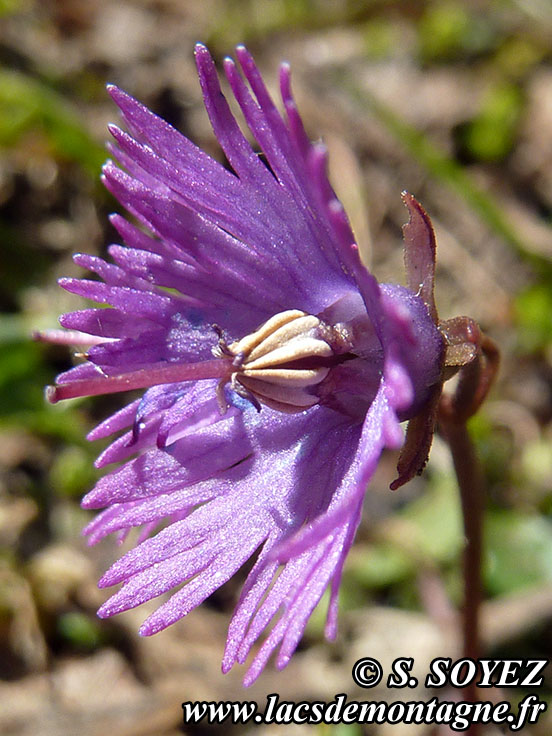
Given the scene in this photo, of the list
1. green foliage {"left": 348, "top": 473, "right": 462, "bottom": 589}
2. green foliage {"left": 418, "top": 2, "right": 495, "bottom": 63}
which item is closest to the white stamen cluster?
green foliage {"left": 348, "top": 473, "right": 462, "bottom": 589}

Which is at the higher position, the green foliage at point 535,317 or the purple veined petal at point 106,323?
the purple veined petal at point 106,323

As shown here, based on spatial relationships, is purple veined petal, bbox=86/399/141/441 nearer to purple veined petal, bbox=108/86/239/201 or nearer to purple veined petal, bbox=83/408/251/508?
purple veined petal, bbox=83/408/251/508

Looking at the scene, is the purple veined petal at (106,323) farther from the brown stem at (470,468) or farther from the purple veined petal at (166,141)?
the brown stem at (470,468)

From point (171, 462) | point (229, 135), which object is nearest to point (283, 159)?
point (229, 135)

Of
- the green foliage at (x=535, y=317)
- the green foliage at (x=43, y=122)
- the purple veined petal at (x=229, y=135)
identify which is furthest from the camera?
the green foliage at (x=43, y=122)

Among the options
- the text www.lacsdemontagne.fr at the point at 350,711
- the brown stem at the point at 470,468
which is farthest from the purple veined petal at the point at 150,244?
the text www.lacsdemontagne.fr at the point at 350,711
